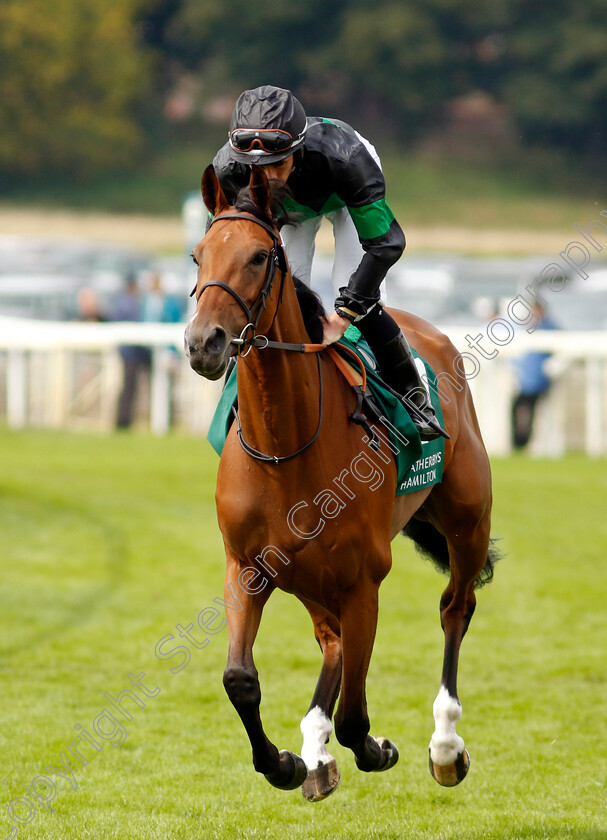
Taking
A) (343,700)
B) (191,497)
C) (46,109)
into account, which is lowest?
(191,497)

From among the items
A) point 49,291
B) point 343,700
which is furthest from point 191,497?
point 49,291

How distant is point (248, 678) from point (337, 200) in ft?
5.47

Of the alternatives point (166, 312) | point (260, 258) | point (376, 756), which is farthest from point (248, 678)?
point (166, 312)

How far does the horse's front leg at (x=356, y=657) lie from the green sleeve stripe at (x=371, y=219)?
1.17 metres

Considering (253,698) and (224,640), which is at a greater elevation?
(253,698)

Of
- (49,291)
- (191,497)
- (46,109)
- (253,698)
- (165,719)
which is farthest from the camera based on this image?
(46,109)

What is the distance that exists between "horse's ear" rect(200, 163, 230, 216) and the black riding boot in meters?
0.85

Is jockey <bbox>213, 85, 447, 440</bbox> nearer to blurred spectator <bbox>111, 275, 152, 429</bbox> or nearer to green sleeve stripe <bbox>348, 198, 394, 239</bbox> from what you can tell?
green sleeve stripe <bbox>348, 198, 394, 239</bbox>

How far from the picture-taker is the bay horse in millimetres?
3475

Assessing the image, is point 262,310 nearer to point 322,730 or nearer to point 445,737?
point 322,730

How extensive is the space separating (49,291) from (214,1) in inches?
868

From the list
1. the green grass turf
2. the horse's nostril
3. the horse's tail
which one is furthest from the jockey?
the green grass turf

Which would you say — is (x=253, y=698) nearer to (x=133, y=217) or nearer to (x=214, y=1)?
(x=133, y=217)

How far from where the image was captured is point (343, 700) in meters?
4.15
